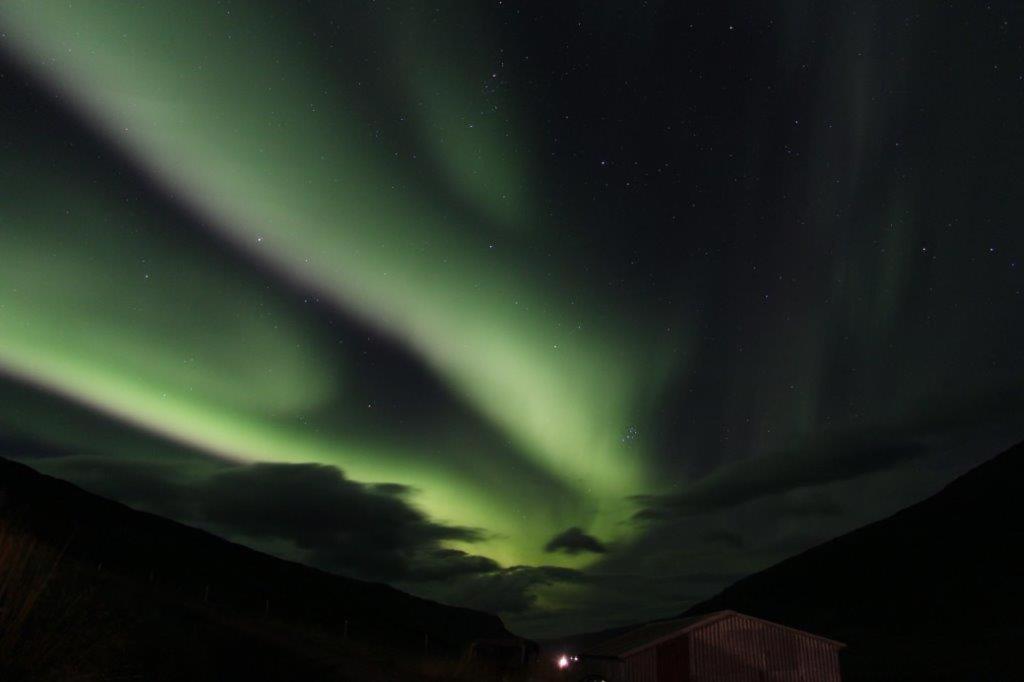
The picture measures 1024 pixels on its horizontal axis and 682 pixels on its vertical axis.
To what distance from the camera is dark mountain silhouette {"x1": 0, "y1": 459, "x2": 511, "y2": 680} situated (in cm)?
816

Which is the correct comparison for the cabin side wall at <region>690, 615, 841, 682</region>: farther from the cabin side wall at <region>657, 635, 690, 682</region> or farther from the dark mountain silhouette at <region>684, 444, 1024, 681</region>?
the dark mountain silhouette at <region>684, 444, 1024, 681</region>

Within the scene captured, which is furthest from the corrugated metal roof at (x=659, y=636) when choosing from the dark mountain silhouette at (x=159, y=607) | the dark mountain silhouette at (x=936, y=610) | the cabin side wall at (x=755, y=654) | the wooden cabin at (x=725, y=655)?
the dark mountain silhouette at (x=936, y=610)

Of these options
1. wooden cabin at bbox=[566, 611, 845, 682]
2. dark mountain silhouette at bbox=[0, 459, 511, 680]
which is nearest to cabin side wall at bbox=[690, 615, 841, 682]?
wooden cabin at bbox=[566, 611, 845, 682]

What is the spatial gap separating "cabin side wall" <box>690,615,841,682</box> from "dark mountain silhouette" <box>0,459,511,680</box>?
16.7 meters

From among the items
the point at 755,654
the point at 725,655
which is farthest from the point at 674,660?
the point at 755,654

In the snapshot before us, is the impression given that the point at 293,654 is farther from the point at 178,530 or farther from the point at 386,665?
the point at 178,530

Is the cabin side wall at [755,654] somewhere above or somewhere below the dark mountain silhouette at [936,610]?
below

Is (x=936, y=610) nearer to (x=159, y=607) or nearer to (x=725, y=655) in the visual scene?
(x=725, y=655)

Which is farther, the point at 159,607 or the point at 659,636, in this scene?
the point at 659,636

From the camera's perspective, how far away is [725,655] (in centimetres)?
3966

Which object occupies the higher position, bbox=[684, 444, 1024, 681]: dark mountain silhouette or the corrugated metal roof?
bbox=[684, 444, 1024, 681]: dark mountain silhouette

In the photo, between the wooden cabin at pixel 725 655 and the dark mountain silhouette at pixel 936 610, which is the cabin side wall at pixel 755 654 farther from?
the dark mountain silhouette at pixel 936 610

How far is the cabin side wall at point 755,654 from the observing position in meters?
39.3

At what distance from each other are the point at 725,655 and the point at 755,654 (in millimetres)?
1728
